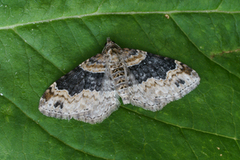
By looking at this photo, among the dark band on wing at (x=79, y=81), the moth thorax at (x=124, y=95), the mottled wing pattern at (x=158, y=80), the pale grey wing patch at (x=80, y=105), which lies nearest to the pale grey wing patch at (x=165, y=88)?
the mottled wing pattern at (x=158, y=80)

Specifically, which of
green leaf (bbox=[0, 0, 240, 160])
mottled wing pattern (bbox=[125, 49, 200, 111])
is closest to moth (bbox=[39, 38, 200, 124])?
mottled wing pattern (bbox=[125, 49, 200, 111])

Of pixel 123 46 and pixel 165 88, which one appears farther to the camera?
pixel 123 46

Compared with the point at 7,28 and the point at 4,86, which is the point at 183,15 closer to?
the point at 7,28

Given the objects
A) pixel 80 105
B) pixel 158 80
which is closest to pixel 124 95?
pixel 158 80

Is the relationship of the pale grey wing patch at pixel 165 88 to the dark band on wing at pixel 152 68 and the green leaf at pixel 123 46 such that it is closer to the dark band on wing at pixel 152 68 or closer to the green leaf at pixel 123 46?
the dark band on wing at pixel 152 68

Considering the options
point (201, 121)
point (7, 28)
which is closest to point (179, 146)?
point (201, 121)

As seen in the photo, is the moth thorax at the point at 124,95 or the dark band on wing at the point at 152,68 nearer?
the moth thorax at the point at 124,95

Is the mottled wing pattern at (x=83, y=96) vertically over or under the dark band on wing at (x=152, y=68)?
under

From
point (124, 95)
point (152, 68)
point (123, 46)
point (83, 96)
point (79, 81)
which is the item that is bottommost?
point (83, 96)

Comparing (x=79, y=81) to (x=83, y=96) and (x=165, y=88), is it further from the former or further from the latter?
(x=165, y=88)
